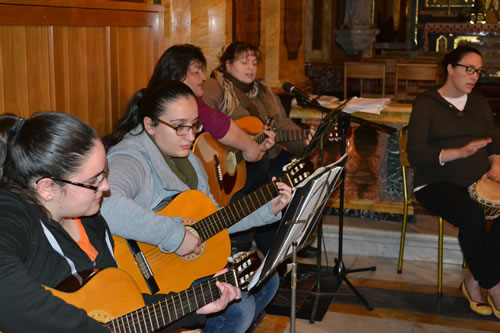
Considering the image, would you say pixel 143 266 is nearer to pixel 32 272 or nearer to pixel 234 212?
pixel 234 212

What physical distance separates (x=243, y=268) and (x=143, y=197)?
0.59 metres

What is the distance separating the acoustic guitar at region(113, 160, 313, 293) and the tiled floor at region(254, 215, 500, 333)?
848 mm

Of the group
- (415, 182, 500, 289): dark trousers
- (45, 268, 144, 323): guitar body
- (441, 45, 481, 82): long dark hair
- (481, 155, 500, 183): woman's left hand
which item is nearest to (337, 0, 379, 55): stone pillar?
(441, 45, 481, 82): long dark hair

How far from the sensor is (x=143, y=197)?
2.66m

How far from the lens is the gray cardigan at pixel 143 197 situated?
2.44 metres

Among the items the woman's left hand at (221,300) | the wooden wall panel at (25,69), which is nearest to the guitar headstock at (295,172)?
the woman's left hand at (221,300)

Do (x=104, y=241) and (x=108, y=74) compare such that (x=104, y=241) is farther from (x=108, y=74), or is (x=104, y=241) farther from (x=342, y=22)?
(x=342, y=22)

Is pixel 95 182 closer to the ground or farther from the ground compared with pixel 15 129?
closer to the ground

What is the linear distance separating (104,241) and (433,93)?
8.44 feet

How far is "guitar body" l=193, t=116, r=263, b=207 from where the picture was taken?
360 cm

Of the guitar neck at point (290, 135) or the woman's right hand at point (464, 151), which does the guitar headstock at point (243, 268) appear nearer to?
the woman's right hand at point (464, 151)

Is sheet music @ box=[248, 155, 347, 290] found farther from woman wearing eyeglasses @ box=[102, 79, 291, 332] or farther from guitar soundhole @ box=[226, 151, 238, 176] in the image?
guitar soundhole @ box=[226, 151, 238, 176]

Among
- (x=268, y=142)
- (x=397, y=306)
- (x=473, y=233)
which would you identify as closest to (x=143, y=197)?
(x=268, y=142)

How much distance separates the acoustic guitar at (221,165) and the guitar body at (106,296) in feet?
5.06
